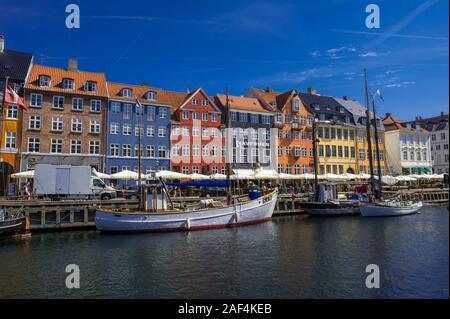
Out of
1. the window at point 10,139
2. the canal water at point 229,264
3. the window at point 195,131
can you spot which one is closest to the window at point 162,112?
the window at point 195,131

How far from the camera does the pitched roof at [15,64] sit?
41.3 meters

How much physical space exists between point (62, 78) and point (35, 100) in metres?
4.65

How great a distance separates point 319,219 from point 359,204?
5.23 m

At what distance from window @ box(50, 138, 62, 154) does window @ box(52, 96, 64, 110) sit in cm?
416

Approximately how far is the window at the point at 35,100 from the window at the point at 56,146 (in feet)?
15.1

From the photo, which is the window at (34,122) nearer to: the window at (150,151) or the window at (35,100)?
the window at (35,100)

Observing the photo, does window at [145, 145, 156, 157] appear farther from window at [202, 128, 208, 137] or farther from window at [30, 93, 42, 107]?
window at [30, 93, 42, 107]

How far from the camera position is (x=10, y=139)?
40094 mm

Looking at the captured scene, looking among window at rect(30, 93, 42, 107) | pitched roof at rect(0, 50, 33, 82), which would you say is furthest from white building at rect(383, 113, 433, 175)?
pitched roof at rect(0, 50, 33, 82)

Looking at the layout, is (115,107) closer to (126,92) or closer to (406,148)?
(126,92)

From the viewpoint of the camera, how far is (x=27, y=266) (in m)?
16.4

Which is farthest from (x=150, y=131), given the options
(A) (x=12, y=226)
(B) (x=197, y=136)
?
(A) (x=12, y=226)

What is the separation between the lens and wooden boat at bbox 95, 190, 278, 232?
26.4 meters
